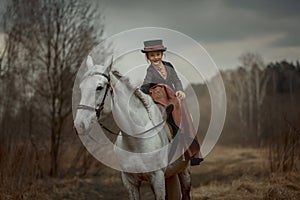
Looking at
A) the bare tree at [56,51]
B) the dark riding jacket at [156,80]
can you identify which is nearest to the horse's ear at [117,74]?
the dark riding jacket at [156,80]

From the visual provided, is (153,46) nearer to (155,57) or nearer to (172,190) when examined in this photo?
(155,57)

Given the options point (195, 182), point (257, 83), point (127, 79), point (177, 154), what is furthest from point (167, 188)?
point (257, 83)

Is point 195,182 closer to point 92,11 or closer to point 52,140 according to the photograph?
point 52,140

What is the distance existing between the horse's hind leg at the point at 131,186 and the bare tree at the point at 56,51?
8.08 m

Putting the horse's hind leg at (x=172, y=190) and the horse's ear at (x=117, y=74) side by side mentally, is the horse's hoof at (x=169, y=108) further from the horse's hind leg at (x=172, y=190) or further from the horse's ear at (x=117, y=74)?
the horse's hind leg at (x=172, y=190)

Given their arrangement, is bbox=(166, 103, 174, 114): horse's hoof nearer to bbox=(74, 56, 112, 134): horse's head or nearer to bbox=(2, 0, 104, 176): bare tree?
bbox=(74, 56, 112, 134): horse's head

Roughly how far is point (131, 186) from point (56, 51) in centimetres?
834

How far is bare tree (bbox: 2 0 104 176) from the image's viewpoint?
458 inches

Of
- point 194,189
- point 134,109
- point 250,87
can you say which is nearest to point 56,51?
point 194,189

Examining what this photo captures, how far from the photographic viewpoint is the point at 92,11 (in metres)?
12.0

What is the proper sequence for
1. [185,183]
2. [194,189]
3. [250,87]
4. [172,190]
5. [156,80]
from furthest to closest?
[250,87] < [194,189] < [185,183] < [172,190] < [156,80]

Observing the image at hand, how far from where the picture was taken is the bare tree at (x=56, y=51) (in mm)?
11625

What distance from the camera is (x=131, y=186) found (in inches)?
156

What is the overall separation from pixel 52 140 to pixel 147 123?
27.5 feet
